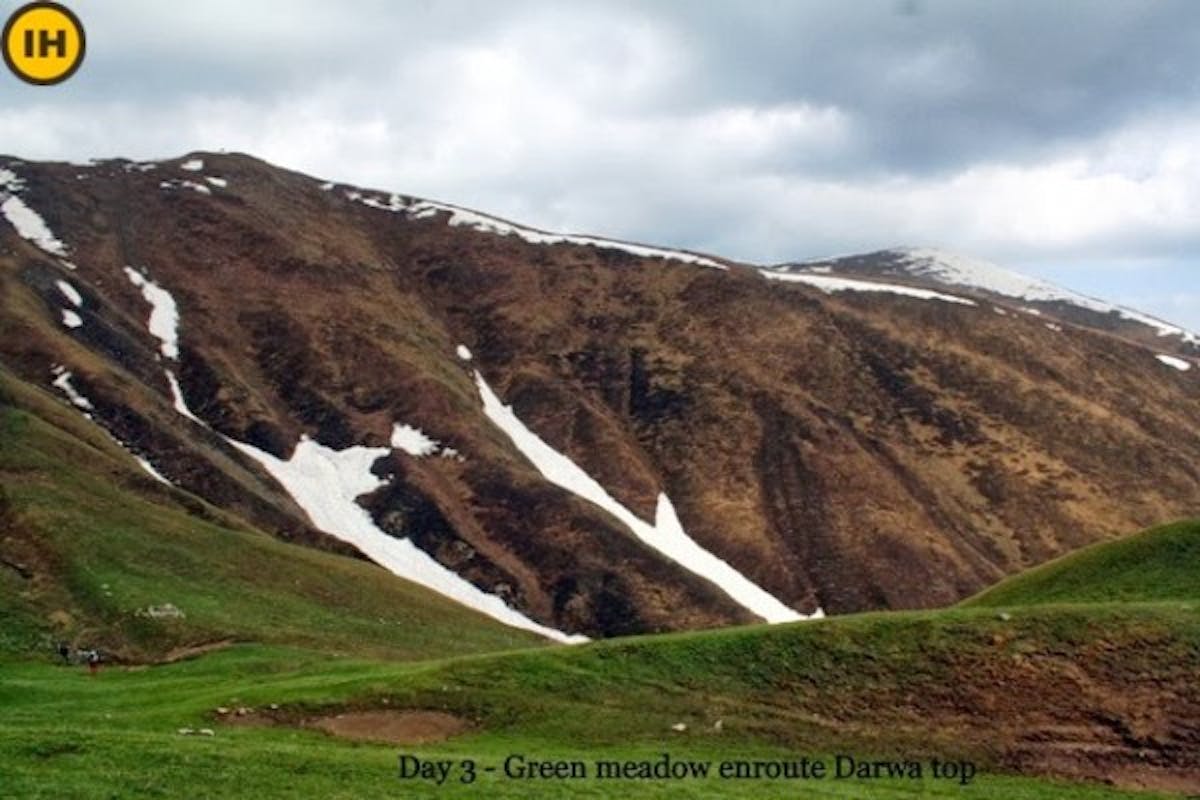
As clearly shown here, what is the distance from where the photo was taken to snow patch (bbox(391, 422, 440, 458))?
353 ft

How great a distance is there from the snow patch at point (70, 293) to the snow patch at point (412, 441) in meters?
29.7

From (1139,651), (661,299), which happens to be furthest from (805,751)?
(661,299)

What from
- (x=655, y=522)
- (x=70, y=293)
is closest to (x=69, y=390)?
(x=70, y=293)

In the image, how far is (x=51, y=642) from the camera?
46969 mm

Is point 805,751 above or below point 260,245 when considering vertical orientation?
below

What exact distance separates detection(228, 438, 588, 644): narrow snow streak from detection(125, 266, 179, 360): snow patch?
15.7 m

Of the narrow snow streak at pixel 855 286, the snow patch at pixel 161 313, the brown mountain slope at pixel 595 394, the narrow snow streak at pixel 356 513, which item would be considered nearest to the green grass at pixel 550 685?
the brown mountain slope at pixel 595 394

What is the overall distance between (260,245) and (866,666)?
111288 mm

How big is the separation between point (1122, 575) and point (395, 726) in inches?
1094

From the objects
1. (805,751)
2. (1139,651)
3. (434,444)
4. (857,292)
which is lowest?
(805,751)

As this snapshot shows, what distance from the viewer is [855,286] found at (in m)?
155

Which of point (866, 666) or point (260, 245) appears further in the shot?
point (260, 245)

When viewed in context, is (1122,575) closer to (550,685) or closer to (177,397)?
(550,685)

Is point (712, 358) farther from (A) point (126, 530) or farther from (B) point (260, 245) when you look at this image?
(A) point (126, 530)
